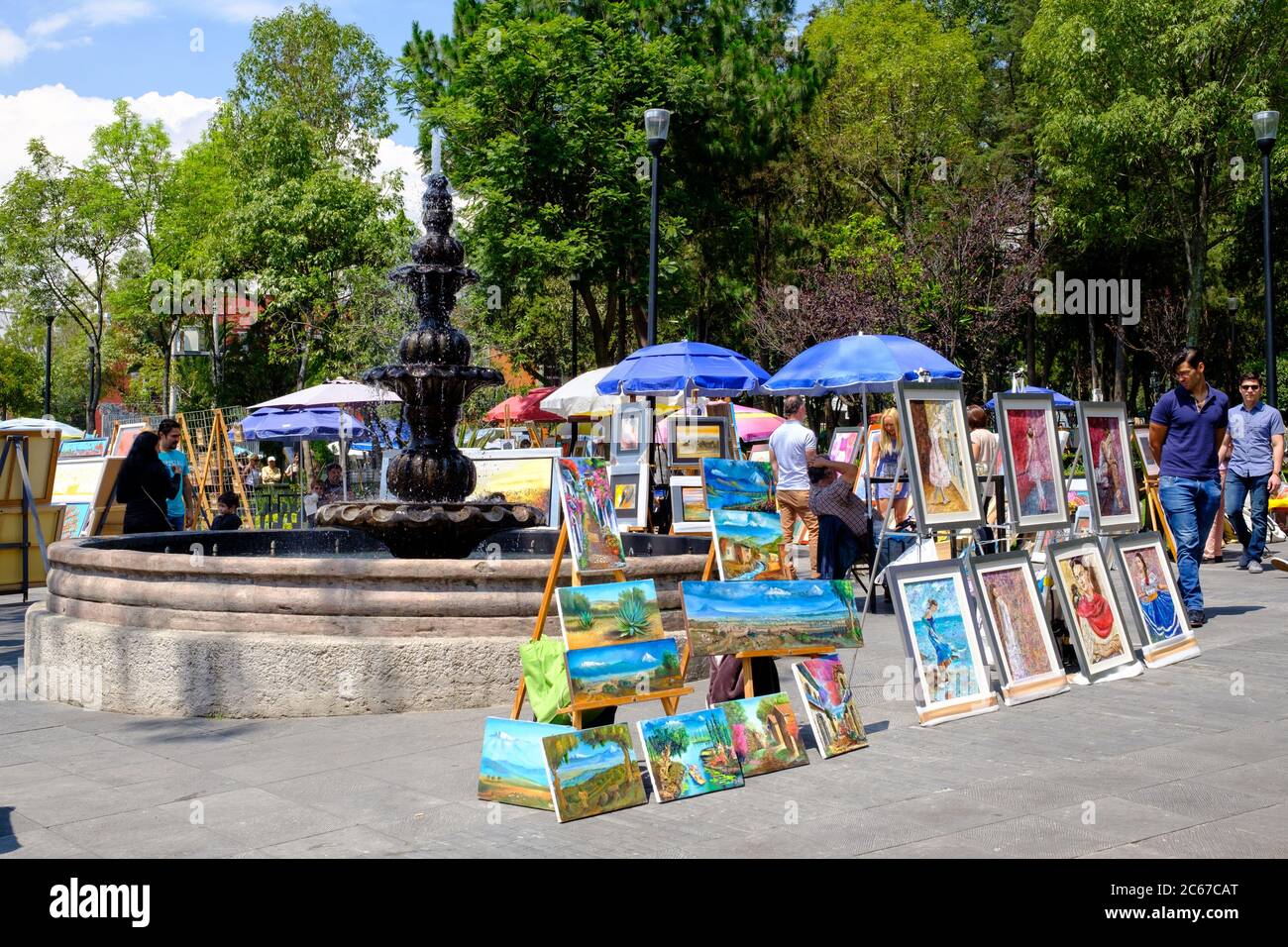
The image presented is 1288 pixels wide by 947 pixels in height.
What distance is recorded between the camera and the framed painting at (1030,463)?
8.66 m

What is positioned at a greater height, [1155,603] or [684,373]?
[684,373]

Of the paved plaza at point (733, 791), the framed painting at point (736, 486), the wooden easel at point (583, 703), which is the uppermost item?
the framed painting at point (736, 486)

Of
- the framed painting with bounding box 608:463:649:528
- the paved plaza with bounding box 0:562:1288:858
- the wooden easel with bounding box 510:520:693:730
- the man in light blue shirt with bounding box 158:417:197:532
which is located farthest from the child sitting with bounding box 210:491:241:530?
the wooden easel with bounding box 510:520:693:730

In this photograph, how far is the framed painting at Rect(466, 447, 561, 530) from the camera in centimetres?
1531

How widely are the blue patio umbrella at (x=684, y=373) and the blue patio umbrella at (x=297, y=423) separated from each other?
9.77 m

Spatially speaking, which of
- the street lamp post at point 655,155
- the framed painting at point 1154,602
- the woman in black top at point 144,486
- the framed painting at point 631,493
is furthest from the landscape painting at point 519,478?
the framed painting at point 1154,602

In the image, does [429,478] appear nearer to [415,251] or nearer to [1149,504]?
[415,251]

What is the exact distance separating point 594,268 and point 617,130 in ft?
12.1

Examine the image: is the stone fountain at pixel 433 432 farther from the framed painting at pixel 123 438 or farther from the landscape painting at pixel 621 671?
the framed painting at pixel 123 438

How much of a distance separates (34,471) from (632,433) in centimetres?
694

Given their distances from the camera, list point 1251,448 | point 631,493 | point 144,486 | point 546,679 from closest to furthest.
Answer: point 546,679 < point 144,486 < point 1251,448 < point 631,493

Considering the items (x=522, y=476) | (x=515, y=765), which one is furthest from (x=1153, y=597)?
(x=522, y=476)

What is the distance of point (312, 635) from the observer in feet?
26.1

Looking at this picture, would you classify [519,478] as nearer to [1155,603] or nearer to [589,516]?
[1155,603]
